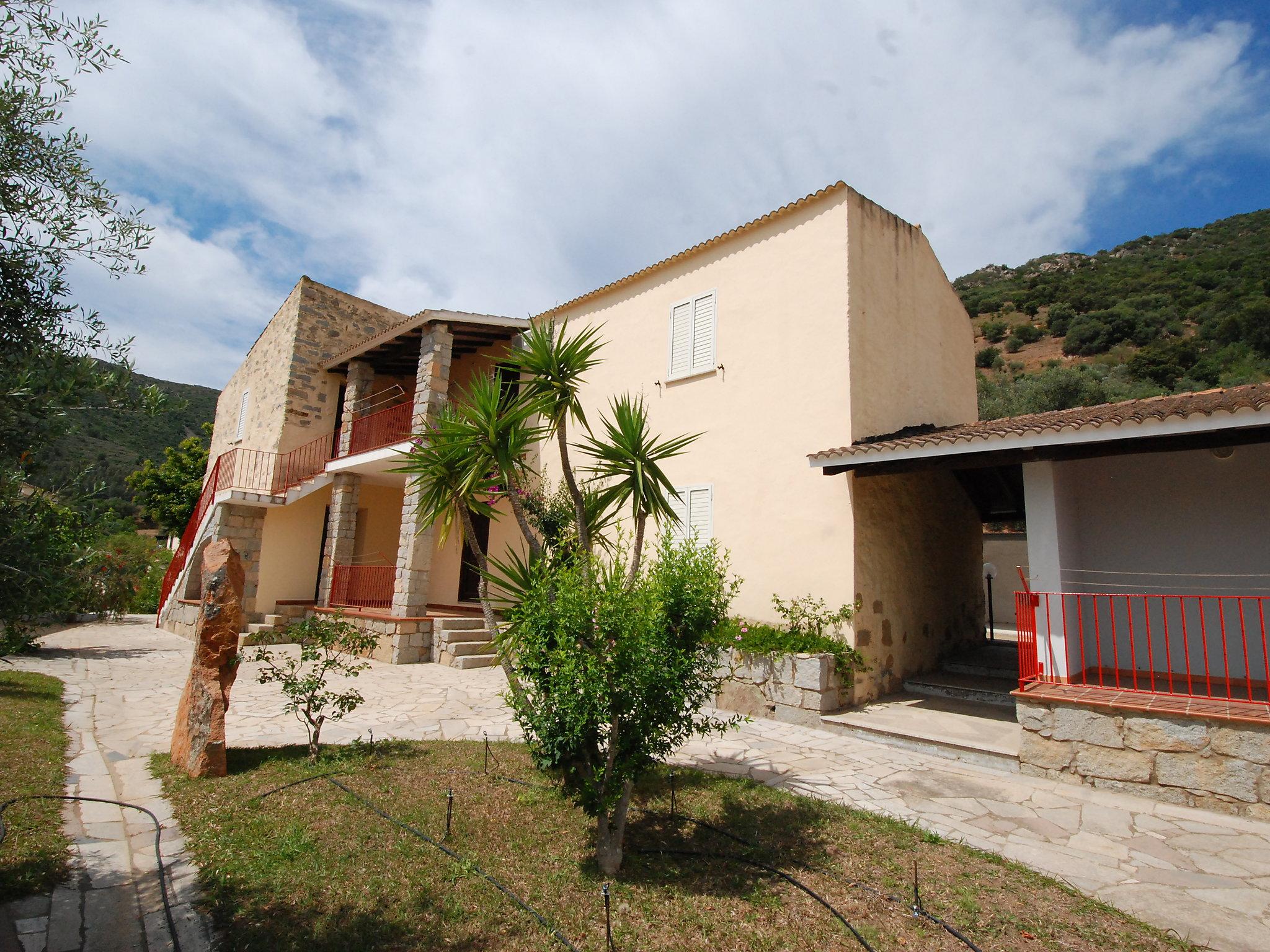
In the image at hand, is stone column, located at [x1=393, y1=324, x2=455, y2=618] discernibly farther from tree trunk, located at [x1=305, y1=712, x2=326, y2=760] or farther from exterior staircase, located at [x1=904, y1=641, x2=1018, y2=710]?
exterior staircase, located at [x1=904, y1=641, x2=1018, y2=710]

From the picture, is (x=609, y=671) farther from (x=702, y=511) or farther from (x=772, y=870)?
(x=702, y=511)

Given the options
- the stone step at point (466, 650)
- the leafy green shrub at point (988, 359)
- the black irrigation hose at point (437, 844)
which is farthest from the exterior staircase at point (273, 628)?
the leafy green shrub at point (988, 359)

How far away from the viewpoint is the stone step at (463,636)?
12227 mm

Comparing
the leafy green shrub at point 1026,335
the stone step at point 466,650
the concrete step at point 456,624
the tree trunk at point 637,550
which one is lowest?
the stone step at point 466,650

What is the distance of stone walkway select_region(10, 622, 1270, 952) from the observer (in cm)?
377

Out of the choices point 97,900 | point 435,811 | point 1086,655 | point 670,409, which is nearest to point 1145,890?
point 435,811

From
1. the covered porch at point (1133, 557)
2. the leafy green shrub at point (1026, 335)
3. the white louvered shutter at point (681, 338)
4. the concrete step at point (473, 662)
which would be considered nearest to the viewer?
the covered porch at point (1133, 557)

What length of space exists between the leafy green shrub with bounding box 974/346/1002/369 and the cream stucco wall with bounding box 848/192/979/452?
3042cm

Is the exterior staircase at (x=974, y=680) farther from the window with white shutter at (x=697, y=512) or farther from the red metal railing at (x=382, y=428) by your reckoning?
the red metal railing at (x=382, y=428)

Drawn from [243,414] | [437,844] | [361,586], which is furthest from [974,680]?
[243,414]

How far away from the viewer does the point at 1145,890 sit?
4.09m

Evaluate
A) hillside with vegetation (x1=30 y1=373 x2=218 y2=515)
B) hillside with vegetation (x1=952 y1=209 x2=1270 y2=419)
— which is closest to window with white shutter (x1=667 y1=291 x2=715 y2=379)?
hillside with vegetation (x1=30 y1=373 x2=218 y2=515)

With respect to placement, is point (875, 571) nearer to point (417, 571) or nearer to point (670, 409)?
point (670, 409)

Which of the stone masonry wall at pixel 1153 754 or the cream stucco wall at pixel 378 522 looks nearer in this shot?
the stone masonry wall at pixel 1153 754
